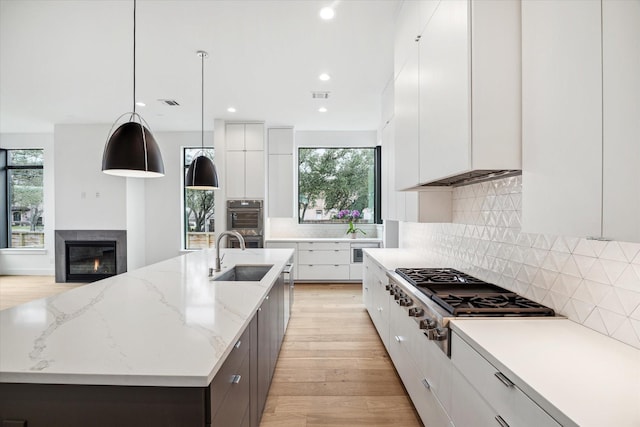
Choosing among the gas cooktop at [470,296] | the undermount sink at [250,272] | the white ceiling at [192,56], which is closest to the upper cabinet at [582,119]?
the gas cooktop at [470,296]

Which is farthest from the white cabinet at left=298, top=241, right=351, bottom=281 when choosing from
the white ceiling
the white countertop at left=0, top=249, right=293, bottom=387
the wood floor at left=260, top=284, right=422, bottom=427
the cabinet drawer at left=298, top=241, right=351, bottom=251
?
the white countertop at left=0, top=249, right=293, bottom=387

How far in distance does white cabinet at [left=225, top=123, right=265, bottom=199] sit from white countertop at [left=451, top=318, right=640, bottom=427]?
189 inches

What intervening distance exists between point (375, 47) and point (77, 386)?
3383 millimetres

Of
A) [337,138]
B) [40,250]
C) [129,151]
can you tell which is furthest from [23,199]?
[129,151]

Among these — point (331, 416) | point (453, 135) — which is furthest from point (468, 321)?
point (331, 416)

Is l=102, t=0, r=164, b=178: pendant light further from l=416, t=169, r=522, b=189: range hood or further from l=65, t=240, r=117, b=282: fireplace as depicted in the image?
l=65, t=240, r=117, b=282: fireplace

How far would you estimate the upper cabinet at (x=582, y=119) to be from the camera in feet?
2.86

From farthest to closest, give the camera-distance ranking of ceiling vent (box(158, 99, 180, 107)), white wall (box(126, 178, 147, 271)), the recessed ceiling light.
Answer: white wall (box(126, 178, 147, 271)), ceiling vent (box(158, 99, 180, 107)), the recessed ceiling light

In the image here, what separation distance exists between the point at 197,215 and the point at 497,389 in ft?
21.0

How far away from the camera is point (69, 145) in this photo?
600 cm

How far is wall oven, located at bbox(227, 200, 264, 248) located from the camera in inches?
226

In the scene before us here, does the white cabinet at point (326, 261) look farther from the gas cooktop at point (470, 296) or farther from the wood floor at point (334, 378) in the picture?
the gas cooktop at point (470, 296)

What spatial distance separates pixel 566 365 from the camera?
1033 millimetres

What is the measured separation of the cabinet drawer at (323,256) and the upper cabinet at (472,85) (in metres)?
4.16
